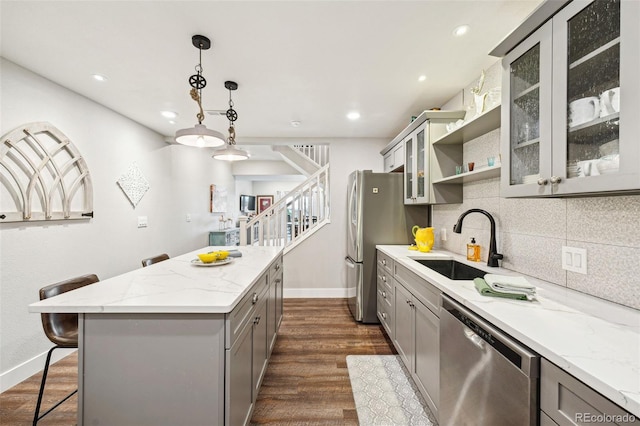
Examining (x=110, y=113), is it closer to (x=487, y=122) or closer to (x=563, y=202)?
(x=487, y=122)

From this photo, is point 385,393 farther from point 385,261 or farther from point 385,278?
point 385,261

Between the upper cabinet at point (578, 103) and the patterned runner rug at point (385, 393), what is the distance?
1.55 m

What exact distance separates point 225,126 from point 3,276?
265 cm

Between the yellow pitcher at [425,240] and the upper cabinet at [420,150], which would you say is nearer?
the upper cabinet at [420,150]

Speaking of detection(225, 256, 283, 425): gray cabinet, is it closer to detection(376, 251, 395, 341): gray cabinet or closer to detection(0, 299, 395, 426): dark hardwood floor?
detection(0, 299, 395, 426): dark hardwood floor

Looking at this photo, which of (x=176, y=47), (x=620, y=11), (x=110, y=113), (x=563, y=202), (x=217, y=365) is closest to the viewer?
(x=620, y=11)

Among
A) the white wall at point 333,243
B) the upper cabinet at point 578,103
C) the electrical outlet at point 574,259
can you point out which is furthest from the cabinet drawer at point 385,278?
the upper cabinet at point 578,103

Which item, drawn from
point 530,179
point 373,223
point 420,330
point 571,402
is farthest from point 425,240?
point 571,402

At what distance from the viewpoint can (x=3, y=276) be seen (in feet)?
6.42

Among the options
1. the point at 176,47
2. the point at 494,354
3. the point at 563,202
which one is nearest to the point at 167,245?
the point at 176,47

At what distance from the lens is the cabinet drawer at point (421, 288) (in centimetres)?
156

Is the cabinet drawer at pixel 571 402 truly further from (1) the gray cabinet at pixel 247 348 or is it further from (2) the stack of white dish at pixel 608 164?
(1) the gray cabinet at pixel 247 348

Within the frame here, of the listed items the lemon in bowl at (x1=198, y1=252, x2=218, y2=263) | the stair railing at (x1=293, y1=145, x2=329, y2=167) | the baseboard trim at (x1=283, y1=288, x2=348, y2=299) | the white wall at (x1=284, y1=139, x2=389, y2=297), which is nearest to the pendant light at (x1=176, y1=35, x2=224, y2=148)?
the lemon in bowl at (x1=198, y1=252, x2=218, y2=263)
